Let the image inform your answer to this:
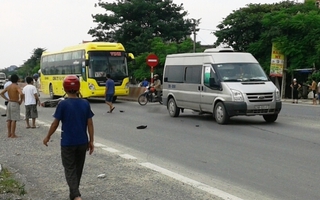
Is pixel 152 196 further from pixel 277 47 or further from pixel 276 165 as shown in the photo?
pixel 277 47

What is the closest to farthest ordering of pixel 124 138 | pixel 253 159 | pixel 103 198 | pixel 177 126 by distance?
1. pixel 103 198
2. pixel 253 159
3. pixel 124 138
4. pixel 177 126

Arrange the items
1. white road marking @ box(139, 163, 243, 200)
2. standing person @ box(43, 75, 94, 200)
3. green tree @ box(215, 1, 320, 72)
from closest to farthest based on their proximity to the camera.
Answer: standing person @ box(43, 75, 94, 200) → white road marking @ box(139, 163, 243, 200) → green tree @ box(215, 1, 320, 72)

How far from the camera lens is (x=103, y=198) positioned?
7.16m

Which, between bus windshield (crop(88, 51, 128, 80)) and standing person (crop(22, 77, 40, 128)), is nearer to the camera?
standing person (crop(22, 77, 40, 128))

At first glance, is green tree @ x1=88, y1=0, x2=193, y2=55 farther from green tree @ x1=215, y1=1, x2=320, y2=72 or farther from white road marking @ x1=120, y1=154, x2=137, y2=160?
white road marking @ x1=120, y1=154, x2=137, y2=160

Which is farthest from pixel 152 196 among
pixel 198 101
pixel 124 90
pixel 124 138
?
pixel 124 90

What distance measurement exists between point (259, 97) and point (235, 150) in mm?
5126

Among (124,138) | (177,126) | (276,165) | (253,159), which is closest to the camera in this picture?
(276,165)

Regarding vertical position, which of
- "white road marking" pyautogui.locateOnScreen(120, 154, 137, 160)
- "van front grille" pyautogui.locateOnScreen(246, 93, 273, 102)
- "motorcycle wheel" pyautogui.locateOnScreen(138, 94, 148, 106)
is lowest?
"motorcycle wheel" pyautogui.locateOnScreen(138, 94, 148, 106)

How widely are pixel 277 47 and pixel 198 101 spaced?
22704 millimetres

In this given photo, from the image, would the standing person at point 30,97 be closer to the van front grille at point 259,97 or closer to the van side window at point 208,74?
the van side window at point 208,74

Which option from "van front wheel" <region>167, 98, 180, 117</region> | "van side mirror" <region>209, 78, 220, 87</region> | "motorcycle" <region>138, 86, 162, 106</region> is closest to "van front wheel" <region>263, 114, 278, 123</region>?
"van side mirror" <region>209, 78, 220, 87</region>

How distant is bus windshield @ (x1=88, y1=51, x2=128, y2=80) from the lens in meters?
30.0

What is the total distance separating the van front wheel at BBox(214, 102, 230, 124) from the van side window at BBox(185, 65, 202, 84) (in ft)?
4.67
